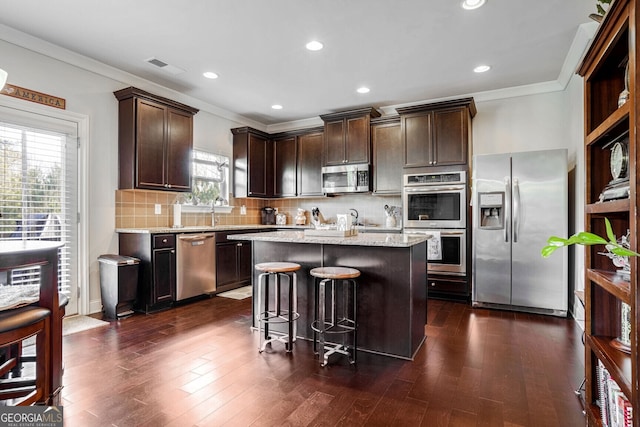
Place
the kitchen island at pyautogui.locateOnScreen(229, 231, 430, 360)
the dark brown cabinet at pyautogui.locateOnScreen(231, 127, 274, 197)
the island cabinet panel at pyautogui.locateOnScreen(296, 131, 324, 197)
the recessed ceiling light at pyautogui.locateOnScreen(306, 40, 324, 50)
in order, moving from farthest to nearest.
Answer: the island cabinet panel at pyautogui.locateOnScreen(296, 131, 324, 197)
the dark brown cabinet at pyautogui.locateOnScreen(231, 127, 274, 197)
the recessed ceiling light at pyautogui.locateOnScreen(306, 40, 324, 50)
the kitchen island at pyautogui.locateOnScreen(229, 231, 430, 360)

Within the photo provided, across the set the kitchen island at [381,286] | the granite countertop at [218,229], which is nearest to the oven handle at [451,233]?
the granite countertop at [218,229]

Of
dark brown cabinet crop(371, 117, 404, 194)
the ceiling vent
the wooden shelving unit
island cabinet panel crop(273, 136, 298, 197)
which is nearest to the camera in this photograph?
the wooden shelving unit

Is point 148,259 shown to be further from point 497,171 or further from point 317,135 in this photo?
point 497,171

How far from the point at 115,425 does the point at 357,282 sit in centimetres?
182

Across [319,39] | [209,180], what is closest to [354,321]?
[319,39]

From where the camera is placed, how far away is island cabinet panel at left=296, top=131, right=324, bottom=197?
5844 millimetres

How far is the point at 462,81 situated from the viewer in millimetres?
4359

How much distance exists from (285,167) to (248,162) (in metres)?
0.73

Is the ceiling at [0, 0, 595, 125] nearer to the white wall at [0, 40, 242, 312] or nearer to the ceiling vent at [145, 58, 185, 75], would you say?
the ceiling vent at [145, 58, 185, 75]

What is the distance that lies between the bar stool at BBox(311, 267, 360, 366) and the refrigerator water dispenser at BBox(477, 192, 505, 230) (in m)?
2.20

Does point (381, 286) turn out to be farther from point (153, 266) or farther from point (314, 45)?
point (153, 266)

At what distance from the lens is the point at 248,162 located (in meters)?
5.73

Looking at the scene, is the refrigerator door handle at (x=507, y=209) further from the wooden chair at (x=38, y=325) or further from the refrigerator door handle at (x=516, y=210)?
the wooden chair at (x=38, y=325)

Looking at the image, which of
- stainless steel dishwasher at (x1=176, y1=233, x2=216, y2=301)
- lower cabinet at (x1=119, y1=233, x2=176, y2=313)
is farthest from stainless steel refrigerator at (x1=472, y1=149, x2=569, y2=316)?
lower cabinet at (x1=119, y1=233, x2=176, y2=313)
